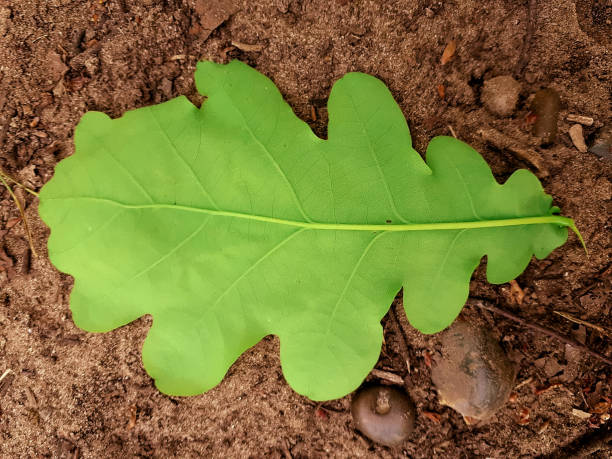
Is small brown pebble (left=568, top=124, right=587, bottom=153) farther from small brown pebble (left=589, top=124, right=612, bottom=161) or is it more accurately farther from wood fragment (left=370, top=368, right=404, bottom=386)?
wood fragment (left=370, top=368, right=404, bottom=386)

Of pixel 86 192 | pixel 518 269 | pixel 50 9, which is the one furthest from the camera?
pixel 50 9

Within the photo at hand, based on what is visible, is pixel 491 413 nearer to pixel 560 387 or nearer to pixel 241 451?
pixel 560 387

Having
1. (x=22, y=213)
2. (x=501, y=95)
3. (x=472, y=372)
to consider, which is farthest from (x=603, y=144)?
(x=22, y=213)

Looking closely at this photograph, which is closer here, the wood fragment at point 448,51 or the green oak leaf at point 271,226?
the green oak leaf at point 271,226

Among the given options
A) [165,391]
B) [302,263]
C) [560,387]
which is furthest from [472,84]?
[165,391]

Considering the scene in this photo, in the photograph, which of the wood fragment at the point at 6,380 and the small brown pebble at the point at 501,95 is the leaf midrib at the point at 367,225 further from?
the wood fragment at the point at 6,380

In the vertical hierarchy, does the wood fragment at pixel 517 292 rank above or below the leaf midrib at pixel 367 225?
below

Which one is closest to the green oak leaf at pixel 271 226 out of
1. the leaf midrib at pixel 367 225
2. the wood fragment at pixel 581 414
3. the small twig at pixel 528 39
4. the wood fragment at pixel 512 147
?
the leaf midrib at pixel 367 225

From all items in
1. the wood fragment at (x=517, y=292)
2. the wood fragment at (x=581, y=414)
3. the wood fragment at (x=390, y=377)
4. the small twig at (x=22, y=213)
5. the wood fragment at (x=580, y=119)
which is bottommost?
the wood fragment at (x=581, y=414)
